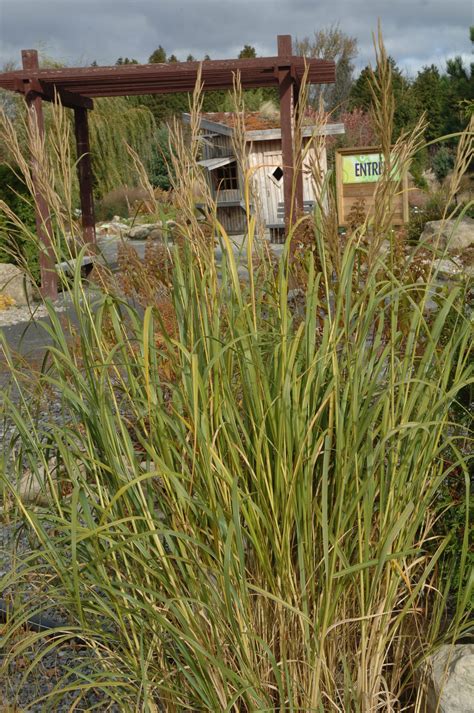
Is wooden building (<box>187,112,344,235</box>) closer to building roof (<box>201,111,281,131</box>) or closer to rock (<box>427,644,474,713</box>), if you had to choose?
building roof (<box>201,111,281,131</box>)

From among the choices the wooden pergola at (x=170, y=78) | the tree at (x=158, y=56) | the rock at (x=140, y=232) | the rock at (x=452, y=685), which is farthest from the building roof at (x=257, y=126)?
the tree at (x=158, y=56)

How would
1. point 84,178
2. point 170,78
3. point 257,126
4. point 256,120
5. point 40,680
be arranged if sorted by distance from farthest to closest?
point 256,120
point 257,126
point 84,178
point 170,78
point 40,680

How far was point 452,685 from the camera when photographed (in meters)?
1.71

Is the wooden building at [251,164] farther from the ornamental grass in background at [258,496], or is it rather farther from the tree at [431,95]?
the ornamental grass in background at [258,496]

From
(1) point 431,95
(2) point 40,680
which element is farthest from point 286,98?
(1) point 431,95

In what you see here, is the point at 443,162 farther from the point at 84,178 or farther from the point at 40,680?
the point at 40,680

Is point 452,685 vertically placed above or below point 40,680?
above

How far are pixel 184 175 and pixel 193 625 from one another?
0.86 m

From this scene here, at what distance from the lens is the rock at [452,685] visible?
170 cm

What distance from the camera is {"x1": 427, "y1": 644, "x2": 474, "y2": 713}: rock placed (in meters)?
1.70

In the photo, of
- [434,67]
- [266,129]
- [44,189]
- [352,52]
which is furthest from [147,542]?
[352,52]

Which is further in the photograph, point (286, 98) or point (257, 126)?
point (257, 126)

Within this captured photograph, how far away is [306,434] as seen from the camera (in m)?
1.58

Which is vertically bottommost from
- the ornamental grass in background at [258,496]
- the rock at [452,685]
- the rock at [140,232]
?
the rock at [140,232]
